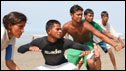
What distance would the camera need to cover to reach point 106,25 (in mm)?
11695

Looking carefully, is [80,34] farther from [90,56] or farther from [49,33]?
[49,33]

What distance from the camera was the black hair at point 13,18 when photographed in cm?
676

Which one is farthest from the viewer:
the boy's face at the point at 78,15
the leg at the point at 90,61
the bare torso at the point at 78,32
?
the bare torso at the point at 78,32

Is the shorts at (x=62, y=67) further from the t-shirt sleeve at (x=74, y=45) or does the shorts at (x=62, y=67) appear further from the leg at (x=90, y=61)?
the leg at (x=90, y=61)

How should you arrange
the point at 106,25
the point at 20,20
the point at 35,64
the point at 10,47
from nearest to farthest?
the point at 20,20 < the point at 10,47 < the point at 106,25 < the point at 35,64

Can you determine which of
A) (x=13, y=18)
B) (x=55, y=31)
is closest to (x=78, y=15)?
(x=55, y=31)

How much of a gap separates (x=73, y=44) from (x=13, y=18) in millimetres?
1189

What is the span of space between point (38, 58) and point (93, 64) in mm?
6581

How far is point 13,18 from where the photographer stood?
6.79 meters

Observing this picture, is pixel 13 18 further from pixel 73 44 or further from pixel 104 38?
pixel 104 38

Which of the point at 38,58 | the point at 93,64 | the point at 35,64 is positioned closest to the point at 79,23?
the point at 93,64

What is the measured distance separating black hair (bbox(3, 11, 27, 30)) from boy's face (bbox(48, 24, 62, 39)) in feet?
2.78

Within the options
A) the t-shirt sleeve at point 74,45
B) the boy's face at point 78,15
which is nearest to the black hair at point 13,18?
the t-shirt sleeve at point 74,45

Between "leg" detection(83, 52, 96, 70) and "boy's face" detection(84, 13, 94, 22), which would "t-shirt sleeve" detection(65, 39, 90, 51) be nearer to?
"leg" detection(83, 52, 96, 70)
